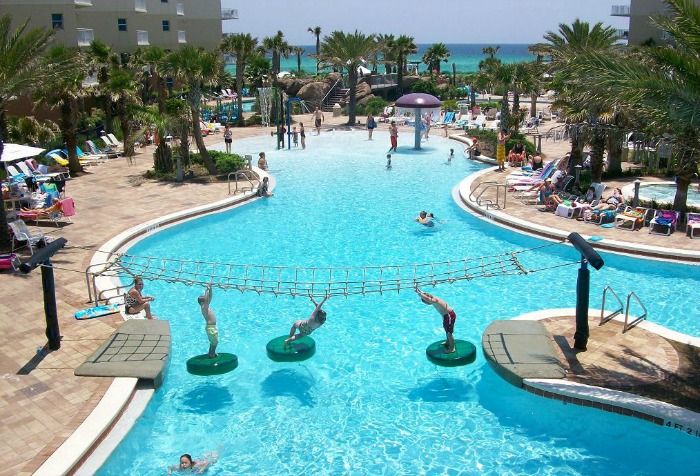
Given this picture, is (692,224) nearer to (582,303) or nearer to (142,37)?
(582,303)

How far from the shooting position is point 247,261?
18.8 m

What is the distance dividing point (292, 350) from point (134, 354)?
2.87 m

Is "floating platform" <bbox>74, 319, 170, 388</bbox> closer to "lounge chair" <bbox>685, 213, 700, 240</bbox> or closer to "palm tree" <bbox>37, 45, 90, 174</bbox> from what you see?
"lounge chair" <bbox>685, 213, 700, 240</bbox>

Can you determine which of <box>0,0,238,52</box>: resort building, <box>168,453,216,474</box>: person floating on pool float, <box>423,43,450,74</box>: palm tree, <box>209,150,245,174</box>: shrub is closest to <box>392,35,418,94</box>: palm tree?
<box>423,43,450,74</box>: palm tree

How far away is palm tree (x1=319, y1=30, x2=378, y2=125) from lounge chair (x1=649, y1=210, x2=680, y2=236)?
2823 centimetres

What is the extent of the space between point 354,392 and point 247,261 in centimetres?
771

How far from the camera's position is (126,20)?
53.3 meters

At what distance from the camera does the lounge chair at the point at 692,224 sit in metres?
18.9

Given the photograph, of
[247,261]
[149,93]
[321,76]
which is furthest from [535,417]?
[321,76]

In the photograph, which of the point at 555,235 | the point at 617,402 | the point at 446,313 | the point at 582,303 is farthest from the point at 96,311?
the point at 555,235

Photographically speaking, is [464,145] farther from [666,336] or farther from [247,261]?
[666,336]

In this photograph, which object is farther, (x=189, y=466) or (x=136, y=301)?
(x=136, y=301)

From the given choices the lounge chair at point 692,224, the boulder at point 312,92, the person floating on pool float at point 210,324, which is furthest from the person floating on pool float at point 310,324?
the boulder at point 312,92

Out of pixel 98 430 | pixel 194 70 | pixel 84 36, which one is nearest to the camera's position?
pixel 98 430
